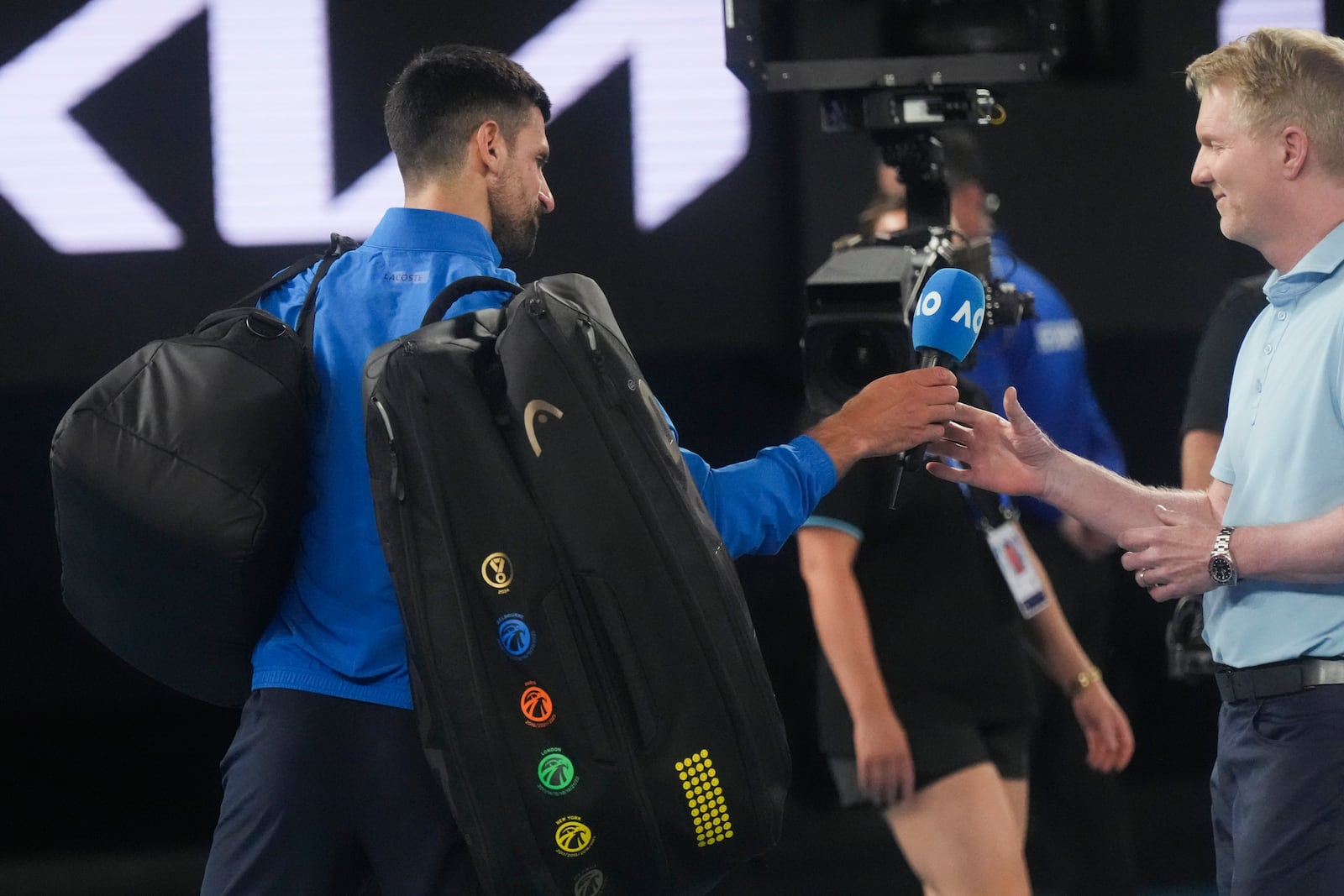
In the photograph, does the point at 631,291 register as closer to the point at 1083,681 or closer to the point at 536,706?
the point at 1083,681

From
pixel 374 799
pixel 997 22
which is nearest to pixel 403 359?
pixel 374 799

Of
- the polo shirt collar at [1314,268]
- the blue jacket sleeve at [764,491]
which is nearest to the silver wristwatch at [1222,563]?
the polo shirt collar at [1314,268]

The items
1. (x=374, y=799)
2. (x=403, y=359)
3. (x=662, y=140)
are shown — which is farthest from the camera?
(x=662, y=140)

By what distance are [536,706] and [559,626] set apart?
0.30 feet

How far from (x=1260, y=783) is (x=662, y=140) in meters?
2.56

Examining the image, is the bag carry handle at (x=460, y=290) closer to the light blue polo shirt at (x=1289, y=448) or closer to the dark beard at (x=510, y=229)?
the dark beard at (x=510, y=229)

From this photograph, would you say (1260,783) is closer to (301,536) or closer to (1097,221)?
(301,536)

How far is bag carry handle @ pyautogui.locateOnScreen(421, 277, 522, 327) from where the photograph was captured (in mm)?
1911

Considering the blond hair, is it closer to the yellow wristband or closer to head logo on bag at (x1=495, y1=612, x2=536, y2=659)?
head logo on bag at (x1=495, y1=612, x2=536, y2=659)

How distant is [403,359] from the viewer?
1801mm

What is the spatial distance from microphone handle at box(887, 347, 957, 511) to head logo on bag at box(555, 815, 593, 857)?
651mm

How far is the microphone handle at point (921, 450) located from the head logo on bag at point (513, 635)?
61cm

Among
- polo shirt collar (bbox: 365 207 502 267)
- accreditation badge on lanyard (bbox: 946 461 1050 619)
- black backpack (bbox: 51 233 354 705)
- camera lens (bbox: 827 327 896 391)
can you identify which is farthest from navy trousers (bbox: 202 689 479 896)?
accreditation badge on lanyard (bbox: 946 461 1050 619)

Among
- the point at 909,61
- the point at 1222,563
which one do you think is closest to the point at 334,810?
the point at 1222,563
